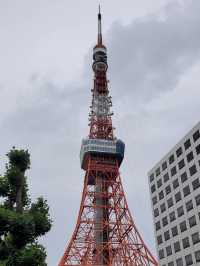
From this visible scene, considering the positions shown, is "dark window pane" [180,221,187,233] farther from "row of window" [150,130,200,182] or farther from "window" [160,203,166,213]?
"row of window" [150,130,200,182]

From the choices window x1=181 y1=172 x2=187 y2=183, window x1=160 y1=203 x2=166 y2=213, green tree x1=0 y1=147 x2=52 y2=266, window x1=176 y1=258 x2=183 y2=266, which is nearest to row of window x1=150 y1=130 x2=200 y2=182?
window x1=181 y1=172 x2=187 y2=183

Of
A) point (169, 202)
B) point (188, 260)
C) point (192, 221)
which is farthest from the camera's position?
point (169, 202)

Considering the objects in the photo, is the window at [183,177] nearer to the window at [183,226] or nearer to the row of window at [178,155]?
the row of window at [178,155]

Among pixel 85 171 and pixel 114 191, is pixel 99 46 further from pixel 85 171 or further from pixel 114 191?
pixel 114 191

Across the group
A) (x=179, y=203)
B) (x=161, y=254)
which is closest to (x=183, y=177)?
(x=179, y=203)

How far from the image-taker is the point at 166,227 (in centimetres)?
5712

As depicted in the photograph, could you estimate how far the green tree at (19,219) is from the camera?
19.1 metres

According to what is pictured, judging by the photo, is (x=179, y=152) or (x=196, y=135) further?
(x=179, y=152)

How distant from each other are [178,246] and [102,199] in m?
20.7

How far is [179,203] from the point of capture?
54.5m

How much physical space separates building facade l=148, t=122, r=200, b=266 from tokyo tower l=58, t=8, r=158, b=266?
5539 millimetres

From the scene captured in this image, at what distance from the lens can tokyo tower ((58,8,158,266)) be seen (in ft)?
197

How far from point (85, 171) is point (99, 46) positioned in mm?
31165

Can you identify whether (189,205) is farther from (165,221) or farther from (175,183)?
(165,221)
